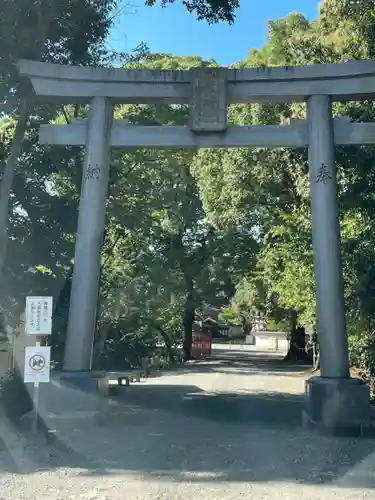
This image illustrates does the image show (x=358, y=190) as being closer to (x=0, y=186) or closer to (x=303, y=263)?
(x=303, y=263)

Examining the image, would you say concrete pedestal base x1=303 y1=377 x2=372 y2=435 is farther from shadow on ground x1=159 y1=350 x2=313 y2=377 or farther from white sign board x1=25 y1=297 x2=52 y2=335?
shadow on ground x1=159 y1=350 x2=313 y2=377

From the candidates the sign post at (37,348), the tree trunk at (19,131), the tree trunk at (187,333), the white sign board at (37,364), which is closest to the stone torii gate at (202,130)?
the tree trunk at (19,131)

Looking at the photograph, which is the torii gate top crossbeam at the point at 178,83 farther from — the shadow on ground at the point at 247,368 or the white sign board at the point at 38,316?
the shadow on ground at the point at 247,368

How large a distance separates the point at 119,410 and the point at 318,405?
4.82 m

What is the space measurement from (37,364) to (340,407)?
4.83m

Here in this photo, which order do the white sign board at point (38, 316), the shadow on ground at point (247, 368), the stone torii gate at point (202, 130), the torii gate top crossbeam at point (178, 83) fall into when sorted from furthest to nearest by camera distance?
1. the shadow on ground at point (247, 368)
2. the torii gate top crossbeam at point (178, 83)
3. the stone torii gate at point (202, 130)
4. the white sign board at point (38, 316)

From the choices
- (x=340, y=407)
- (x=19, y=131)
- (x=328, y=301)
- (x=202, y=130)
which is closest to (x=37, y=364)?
(x=340, y=407)

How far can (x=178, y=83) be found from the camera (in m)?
11.2

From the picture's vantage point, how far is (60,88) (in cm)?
1111

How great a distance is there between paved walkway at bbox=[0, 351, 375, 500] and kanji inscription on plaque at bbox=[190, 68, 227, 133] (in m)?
5.34

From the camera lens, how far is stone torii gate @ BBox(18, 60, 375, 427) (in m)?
10.6

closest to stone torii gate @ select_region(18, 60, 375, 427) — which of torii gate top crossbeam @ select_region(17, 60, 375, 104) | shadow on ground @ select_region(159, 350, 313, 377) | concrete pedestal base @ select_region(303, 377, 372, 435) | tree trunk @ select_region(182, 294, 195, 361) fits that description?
torii gate top crossbeam @ select_region(17, 60, 375, 104)

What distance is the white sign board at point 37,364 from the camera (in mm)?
8664

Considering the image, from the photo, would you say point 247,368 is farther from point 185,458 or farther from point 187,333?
point 185,458
